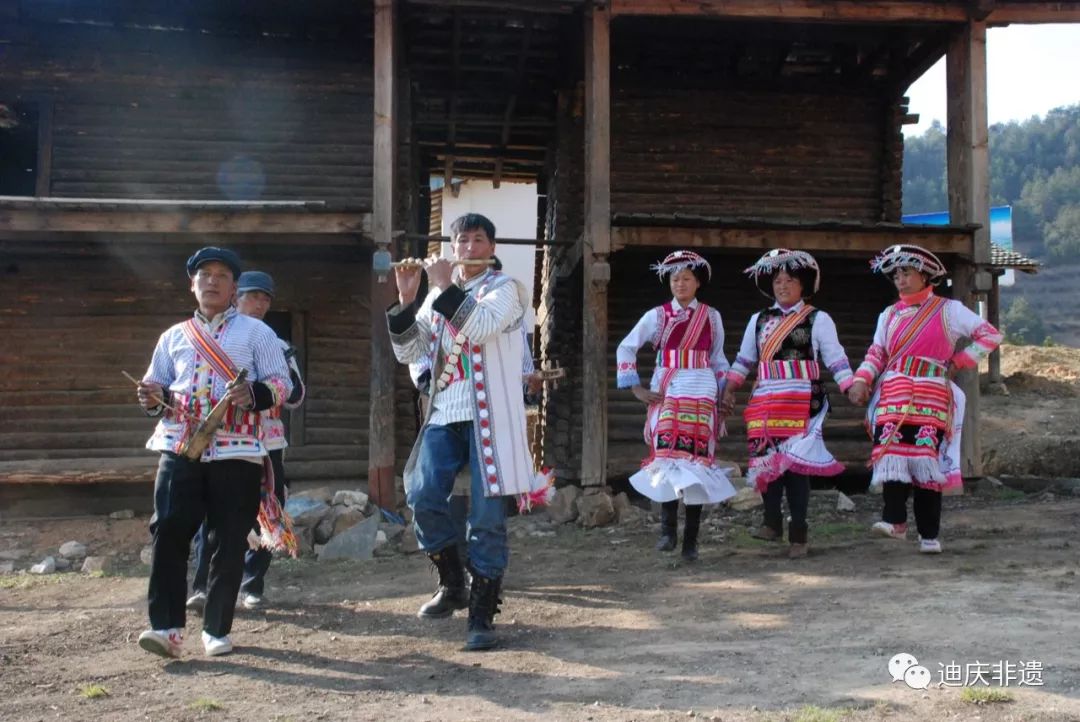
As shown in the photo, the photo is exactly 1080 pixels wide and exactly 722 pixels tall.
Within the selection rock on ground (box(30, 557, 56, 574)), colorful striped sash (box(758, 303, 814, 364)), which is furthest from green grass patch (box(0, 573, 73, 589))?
colorful striped sash (box(758, 303, 814, 364))

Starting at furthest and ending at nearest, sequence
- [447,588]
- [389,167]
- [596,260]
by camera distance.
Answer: [596,260] → [389,167] → [447,588]

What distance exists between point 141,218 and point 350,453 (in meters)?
3.13

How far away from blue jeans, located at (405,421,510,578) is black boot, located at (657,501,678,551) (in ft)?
7.36

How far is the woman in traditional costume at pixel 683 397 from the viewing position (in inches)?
238

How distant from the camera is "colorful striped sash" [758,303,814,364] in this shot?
599 cm

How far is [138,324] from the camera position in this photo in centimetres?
1001

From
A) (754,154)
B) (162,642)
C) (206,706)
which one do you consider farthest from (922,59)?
(206,706)

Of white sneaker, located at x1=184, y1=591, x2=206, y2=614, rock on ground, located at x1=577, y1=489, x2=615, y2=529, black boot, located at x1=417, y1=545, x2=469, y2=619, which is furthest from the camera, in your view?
rock on ground, located at x1=577, y1=489, x2=615, y2=529

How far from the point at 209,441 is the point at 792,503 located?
135 inches

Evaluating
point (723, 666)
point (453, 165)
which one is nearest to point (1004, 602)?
point (723, 666)

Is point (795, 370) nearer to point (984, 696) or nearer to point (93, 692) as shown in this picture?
point (984, 696)

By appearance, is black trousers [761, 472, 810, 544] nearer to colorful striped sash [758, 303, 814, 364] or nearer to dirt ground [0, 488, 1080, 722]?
dirt ground [0, 488, 1080, 722]

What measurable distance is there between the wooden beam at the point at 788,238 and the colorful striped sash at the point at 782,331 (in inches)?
114

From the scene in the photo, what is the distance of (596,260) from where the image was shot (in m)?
8.59
